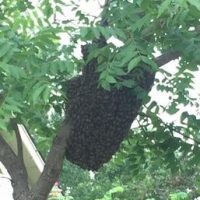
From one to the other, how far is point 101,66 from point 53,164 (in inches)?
31.7

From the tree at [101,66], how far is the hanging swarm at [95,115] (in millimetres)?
48

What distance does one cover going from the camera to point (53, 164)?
394 cm

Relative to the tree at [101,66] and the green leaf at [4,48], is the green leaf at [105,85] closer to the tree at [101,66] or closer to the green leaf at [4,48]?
the tree at [101,66]

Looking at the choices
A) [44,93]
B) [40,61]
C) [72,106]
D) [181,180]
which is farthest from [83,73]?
[181,180]

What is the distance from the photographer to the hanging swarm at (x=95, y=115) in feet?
12.5

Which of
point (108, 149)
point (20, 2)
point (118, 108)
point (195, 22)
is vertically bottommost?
point (108, 149)

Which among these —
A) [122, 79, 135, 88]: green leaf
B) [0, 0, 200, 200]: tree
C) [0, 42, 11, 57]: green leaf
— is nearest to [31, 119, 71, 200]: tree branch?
[0, 0, 200, 200]: tree

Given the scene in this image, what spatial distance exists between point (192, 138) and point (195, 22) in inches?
41.2

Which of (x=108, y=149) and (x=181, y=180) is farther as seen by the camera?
(x=181, y=180)

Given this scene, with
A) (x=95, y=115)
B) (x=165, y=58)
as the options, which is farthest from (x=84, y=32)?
(x=165, y=58)

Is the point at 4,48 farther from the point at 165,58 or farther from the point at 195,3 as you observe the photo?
the point at 165,58

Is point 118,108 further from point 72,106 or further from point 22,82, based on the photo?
point 22,82

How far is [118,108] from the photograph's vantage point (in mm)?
3844

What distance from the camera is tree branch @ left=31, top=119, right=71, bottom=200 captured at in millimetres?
3926
